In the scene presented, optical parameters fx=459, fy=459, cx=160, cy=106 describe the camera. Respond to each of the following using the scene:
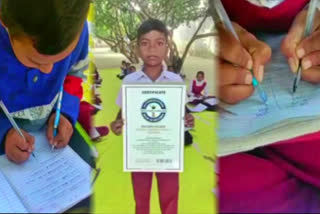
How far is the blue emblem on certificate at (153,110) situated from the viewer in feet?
2.82

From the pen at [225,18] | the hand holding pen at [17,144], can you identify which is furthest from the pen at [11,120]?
the pen at [225,18]

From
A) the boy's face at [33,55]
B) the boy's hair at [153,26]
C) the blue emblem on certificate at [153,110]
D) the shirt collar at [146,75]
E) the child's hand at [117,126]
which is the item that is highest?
the boy's hair at [153,26]

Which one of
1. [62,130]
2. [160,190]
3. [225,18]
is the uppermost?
[225,18]

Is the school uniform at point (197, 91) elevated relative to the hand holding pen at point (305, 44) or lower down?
lower down

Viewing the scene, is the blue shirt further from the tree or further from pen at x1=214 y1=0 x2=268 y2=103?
pen at x1=214 y1=0 x2=268 y2=103

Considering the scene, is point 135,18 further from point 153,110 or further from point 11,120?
point 11,120

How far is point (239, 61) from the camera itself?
90 cm

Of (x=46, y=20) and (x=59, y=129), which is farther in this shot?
(x=59, y=129)

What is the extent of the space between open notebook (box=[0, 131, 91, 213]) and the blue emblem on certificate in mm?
160

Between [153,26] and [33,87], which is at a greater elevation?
[153,26]

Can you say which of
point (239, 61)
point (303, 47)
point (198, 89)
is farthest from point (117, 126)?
point (303, 47)

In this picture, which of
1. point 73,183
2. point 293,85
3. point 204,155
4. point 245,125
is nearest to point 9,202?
point 73,183

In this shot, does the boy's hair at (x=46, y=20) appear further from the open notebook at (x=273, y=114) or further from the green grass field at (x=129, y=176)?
the open notebook at (x=273, y=114)

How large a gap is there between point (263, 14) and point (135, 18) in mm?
254
